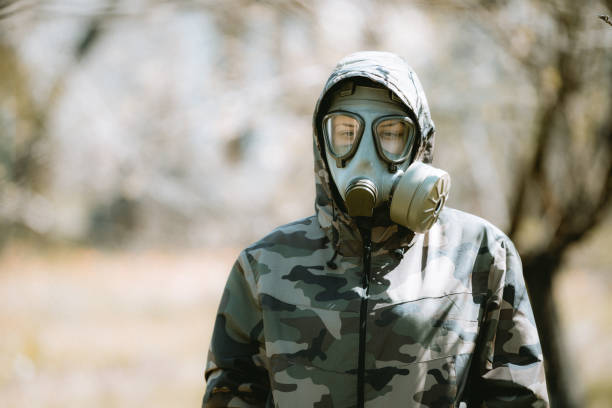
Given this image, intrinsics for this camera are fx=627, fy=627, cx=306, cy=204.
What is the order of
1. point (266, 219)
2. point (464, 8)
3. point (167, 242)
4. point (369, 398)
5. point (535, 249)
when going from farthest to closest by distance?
point (167, 242), point (266, 219), point (535, 249), point (464, 8), point (369, 398)

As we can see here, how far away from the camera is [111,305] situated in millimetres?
12250

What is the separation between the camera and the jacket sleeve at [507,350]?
6.12ft

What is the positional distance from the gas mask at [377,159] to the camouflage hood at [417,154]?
4 centimetres

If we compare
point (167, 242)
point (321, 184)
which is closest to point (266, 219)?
point (167, 242)

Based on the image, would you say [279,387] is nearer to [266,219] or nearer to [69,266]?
[266,219]

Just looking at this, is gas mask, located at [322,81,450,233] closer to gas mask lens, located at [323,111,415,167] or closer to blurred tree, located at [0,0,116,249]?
gas mask lens, located at [323,111,415,167]

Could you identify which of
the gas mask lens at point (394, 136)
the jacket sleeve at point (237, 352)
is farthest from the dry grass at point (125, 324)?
the gas mask lens at point (394, 136)

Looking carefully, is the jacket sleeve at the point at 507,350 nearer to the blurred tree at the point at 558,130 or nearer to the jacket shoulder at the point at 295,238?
the jacket shoulder at the point at 295,238

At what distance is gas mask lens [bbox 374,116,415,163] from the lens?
2062 millimetres

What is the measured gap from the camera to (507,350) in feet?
6.26

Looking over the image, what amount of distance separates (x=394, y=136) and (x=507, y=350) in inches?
30.2

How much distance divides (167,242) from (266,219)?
425 cm

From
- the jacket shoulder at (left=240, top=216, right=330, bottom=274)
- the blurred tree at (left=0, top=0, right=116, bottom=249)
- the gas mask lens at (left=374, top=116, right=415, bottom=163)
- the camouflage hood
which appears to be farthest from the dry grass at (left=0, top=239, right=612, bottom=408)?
the gas mask lens at (left=374, top=116, right=415, bottom=163)

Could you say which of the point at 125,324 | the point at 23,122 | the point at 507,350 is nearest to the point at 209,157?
the point at 23,122
